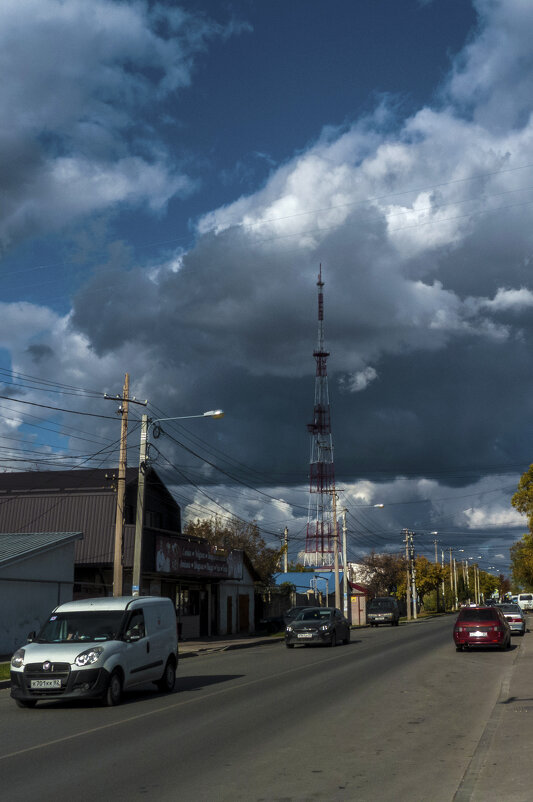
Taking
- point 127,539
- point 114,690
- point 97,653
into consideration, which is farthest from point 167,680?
point 127,539

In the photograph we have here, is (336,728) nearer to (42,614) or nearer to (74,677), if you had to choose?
(74,677)

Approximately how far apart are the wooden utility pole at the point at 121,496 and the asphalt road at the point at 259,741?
804 cm

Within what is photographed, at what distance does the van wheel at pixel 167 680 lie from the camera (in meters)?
15.8

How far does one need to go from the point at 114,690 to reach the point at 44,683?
1.18 meters

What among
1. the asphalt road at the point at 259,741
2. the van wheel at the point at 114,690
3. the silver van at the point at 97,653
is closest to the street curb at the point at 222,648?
the asphalt road at the point at 259,741

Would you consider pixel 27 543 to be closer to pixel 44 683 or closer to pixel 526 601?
pixel 44 683

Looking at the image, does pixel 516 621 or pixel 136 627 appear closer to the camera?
pixel 136 627

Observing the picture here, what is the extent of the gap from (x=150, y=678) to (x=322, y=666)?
323 inches

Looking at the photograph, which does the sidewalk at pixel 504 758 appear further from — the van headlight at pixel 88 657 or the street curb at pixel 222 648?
the street curb at pixel 222 648

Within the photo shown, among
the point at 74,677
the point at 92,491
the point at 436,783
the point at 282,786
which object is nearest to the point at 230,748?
the point at 282,786

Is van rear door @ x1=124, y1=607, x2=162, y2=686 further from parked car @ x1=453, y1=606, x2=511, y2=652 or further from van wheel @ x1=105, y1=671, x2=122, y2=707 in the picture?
parked car @ x1=453, y1=606, x2=511, y2=652

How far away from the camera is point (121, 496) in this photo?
87.6 feet

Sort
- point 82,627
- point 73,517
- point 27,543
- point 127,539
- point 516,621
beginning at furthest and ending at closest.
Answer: point 516,621 < point 73,517 < point 127,539 < point 27,543 < point 82,627

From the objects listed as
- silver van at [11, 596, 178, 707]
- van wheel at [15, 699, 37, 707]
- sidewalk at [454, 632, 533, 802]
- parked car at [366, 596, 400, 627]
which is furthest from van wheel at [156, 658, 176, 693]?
parked car at [366, 596, 400, 627]
